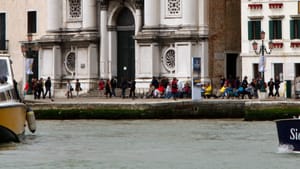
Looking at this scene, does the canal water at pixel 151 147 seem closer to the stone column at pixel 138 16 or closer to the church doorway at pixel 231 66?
the church doorway at pixel 231 66

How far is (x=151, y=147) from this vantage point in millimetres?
45969

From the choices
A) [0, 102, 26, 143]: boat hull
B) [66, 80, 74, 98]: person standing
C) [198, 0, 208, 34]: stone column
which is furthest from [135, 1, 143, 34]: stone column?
[0, 102, 26, 143]: boat hull

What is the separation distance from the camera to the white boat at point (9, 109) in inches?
1833

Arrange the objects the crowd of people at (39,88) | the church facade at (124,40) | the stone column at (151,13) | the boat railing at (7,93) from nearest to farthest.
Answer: the boat railing at (7,93), the church facade at (124,40), the stone column at (151,13), the crowd of people at (39,88)

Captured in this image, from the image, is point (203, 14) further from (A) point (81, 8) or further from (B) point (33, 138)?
(B) point (33, 138)

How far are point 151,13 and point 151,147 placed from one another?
110 feet

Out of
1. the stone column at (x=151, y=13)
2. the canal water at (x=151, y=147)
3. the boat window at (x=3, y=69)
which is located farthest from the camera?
the stone column at (x=151, y=13)

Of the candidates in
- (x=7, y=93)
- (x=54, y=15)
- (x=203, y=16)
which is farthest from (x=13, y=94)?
(x=54, y=15)

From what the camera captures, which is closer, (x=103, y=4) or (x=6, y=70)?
(x=6, y=70)

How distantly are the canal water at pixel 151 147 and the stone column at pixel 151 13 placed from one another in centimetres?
1893

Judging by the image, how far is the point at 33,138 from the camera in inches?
2010

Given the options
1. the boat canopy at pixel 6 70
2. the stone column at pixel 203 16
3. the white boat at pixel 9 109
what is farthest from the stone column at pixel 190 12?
the boat canopy at pixel 6 70

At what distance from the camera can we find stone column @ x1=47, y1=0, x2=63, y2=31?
8475 centimetres

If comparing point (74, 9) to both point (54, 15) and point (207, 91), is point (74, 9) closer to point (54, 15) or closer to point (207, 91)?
point (54, 15)
